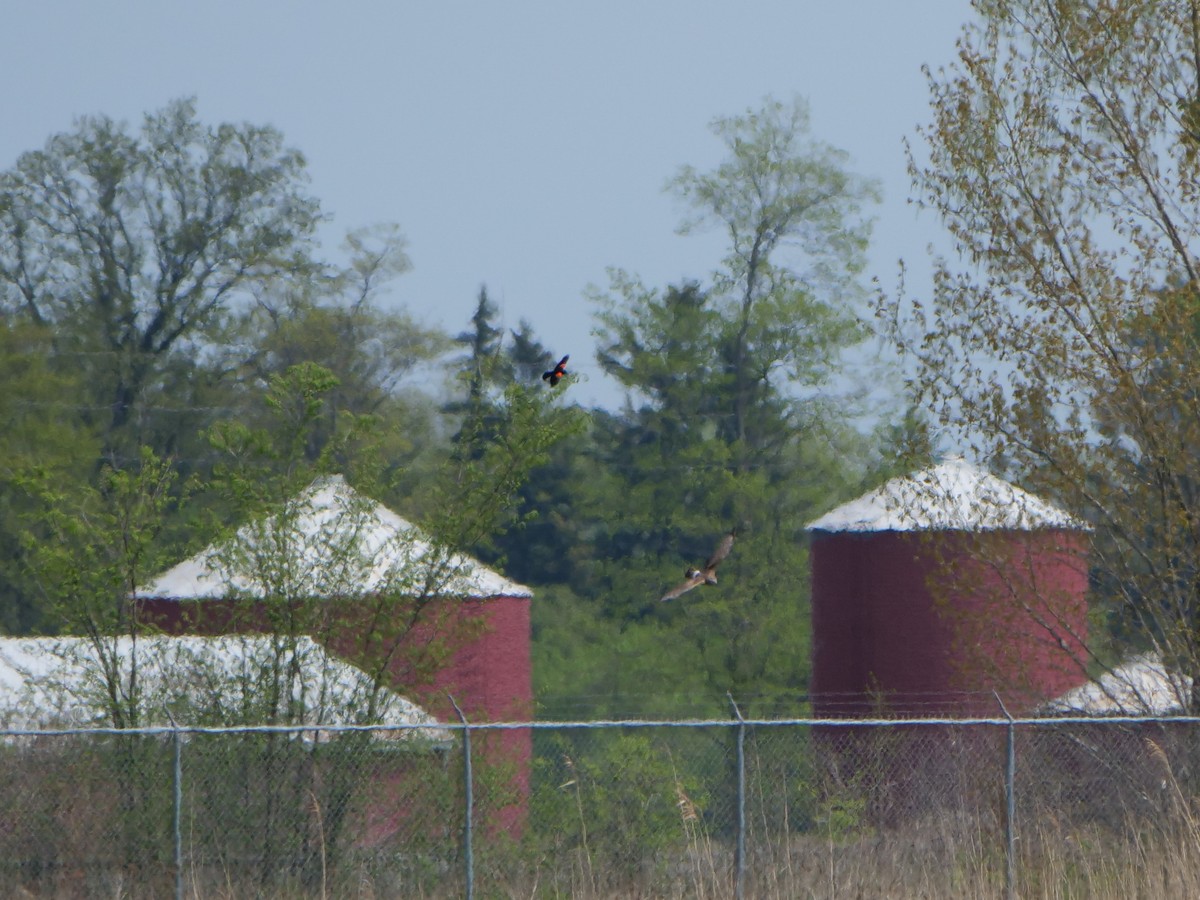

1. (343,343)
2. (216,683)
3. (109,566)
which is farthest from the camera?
(343,343)

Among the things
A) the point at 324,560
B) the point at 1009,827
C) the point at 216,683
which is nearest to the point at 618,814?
the point at 1009,827

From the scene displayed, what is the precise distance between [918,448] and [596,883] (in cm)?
648

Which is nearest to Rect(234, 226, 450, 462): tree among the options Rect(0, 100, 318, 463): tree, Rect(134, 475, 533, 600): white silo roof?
Rect(0, 100, 318, 463): tree

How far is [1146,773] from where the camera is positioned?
42.9 ft

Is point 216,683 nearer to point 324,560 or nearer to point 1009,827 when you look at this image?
point 324,560

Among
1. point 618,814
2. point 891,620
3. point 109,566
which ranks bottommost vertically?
point 618,814

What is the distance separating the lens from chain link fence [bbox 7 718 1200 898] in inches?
392

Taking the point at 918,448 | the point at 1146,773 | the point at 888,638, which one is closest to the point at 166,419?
the point at 888,638

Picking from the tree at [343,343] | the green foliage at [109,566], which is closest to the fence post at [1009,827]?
the green foliage at [109,566]

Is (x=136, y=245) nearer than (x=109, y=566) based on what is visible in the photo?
No

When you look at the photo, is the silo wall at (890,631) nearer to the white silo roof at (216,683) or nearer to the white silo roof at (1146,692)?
the white silo roof at (1146,692)

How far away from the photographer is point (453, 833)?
35.8 ft

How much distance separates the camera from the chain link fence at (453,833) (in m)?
9.96

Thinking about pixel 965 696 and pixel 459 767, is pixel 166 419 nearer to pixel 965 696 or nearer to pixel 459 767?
pixel 965 696
